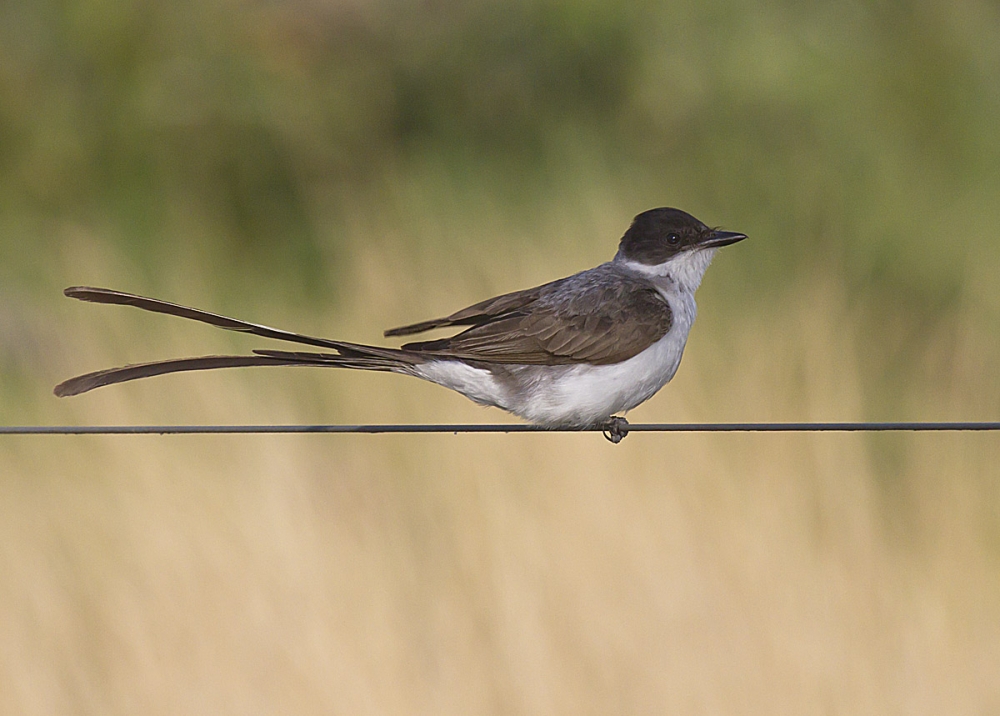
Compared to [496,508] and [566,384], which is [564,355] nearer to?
[566,384]

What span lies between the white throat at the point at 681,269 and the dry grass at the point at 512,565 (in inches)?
30.8

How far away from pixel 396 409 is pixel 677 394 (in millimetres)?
1313

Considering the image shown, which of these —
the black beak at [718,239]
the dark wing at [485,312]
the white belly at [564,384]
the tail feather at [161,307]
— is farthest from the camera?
the black beak at [718,239]

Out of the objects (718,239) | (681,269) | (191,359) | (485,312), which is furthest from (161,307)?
(718,239)

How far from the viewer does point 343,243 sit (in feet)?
23.4

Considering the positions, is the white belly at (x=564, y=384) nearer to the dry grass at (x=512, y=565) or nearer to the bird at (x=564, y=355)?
the bird at (x=564, y=355)

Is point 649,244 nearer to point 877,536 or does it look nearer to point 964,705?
point 877,536

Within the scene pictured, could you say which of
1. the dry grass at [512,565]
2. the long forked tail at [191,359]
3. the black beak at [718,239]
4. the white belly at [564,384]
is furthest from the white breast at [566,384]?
the dry grass at [512,565]

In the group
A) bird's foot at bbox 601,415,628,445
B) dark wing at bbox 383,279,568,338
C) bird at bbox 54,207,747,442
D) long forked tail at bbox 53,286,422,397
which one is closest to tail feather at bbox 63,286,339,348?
long forked tail at bbox 53,286,422,397

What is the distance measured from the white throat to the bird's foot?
633 mm

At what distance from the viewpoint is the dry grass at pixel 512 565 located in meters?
4.50

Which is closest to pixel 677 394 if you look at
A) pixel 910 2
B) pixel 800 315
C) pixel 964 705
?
pixel 800 315

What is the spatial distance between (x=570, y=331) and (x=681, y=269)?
738 mm

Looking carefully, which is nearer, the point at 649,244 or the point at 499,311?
the point at 499,311
